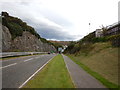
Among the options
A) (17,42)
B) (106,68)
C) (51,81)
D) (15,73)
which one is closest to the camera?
(51,81)

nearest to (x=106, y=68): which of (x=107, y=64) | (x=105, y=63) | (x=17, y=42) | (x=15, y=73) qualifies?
(x=107, y=64)

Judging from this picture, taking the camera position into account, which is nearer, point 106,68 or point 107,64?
point 106,68

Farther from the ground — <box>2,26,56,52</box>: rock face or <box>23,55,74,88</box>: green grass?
<box>2,26,56,52</box>: rock face

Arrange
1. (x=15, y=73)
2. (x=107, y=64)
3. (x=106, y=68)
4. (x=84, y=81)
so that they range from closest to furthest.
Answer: (x=84, y=81)
(x=15, y=73)
(x=106, y=68)
(x=107, y=64)

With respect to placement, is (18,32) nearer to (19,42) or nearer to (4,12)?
(19,42)

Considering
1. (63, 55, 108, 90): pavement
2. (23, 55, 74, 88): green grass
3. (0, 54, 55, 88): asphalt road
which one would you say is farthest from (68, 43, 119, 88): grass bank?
(0, 54, 55, 88): asphalt road

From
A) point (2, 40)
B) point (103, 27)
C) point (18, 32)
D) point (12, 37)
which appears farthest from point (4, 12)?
point (103, 27)

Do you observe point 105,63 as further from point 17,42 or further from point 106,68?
point 17,42

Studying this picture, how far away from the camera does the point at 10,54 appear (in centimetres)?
2972

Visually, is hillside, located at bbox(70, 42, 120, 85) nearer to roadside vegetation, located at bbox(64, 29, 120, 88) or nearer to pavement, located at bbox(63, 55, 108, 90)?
roadside vegetation, located at bbox(64, 29, 120, 88)

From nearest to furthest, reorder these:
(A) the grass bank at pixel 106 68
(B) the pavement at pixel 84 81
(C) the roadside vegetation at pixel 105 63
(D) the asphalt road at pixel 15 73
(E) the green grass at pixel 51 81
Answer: (E) the green grass at pixel 51 81 < (B) the pavement at pixel 84 81 < (D) the asphalt road at pixel 15 73 < (A) the grass bank at pixel 106 68 < (C) the roadside vegetation at pixel 105 63

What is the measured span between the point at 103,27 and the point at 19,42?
34.3 m

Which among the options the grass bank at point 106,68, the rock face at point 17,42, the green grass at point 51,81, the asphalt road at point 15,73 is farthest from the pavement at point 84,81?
the rock face at point 17,42

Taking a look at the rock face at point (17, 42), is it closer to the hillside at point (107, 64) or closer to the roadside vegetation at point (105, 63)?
the roadside vegetation at point (105, 63)
